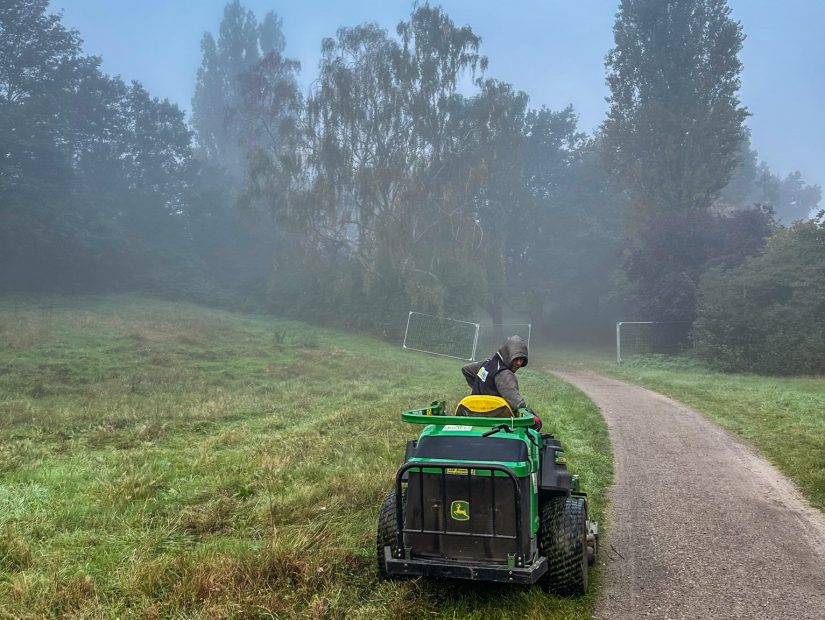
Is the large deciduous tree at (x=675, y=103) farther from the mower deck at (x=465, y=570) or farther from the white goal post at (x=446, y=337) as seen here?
the mower deck at (x=465, y=570)

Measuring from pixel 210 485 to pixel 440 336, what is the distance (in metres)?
22.3

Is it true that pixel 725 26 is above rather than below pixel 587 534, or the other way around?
above

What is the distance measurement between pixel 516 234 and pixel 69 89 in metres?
32.7

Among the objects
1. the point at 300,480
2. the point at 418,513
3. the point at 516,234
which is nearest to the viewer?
the point at 418,513

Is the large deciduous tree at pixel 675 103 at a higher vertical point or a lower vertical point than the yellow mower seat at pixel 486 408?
higher

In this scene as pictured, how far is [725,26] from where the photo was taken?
108ft

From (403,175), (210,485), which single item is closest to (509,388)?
(210,485)

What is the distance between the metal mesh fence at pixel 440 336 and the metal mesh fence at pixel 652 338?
6.52m

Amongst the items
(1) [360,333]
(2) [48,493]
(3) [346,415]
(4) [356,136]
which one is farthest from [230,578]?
(4) [356,136]

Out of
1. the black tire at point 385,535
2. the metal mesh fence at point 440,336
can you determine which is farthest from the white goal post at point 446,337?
the black tire at point 385,535

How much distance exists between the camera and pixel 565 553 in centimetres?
430

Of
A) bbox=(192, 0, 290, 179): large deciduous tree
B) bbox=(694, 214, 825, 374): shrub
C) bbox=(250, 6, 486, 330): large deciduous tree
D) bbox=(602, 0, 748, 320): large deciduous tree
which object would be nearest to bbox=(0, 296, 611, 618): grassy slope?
bbox=(694, 214, 825, 374): shrub

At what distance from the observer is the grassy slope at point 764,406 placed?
311 inches

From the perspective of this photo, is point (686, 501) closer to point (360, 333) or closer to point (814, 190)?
point (360, 333)
